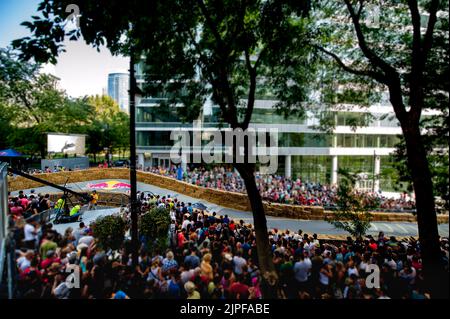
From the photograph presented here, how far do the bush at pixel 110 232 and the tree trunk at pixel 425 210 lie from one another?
7.59 metres

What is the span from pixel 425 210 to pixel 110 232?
847 centimetres

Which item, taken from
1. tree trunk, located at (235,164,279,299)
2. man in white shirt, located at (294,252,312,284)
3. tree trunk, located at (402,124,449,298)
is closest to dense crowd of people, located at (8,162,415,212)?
tree trunk, located at (402,124,449,298)

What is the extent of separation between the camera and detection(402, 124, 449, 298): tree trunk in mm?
5883

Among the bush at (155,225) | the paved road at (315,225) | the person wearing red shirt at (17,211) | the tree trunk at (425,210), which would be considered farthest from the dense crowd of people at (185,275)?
the paved road at (315,225)

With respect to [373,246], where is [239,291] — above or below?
above

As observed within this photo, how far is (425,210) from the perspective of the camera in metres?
5.96

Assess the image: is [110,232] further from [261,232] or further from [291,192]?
[291,192]

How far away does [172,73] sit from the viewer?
23.5 ft

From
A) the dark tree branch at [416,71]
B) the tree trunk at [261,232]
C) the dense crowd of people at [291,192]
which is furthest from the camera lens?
the dense crowd of people at [291,192]

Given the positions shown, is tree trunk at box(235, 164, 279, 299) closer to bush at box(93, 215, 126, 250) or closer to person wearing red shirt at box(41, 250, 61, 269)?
bush at box(93, 215, 126, 250)

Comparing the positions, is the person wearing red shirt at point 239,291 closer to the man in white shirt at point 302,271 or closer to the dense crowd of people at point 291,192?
the man in white shirt at point 302,271

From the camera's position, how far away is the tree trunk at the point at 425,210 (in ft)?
19.3

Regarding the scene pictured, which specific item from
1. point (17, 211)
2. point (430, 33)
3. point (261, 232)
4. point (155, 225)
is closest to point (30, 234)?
point (17, 211)
